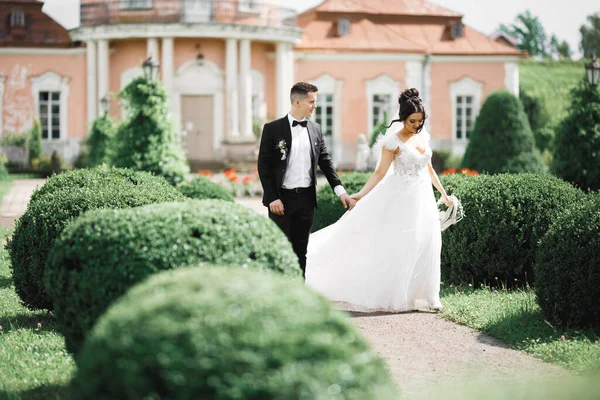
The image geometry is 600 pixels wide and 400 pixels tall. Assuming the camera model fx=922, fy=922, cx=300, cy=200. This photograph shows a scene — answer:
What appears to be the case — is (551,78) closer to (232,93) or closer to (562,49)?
(232,93)

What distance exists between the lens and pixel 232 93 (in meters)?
32.1

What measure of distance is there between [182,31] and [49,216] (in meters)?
24.5

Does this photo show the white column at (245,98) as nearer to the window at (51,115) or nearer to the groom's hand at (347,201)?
the window at (51,115)

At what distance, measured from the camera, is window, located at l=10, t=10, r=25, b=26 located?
34.2 metres

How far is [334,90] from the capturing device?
116ft

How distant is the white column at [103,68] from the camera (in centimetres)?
3197

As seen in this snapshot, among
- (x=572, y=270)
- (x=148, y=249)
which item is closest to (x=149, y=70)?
(x=572, y=270)

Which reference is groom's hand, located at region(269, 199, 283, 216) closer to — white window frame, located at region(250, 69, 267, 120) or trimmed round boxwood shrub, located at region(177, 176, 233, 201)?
trimmed round boxwood shrub, located at region(177, 176, 233, 201)

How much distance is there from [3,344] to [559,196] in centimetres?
531

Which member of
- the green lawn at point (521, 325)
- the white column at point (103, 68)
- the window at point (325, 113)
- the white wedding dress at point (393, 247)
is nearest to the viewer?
the green lawn at point (521, 325)

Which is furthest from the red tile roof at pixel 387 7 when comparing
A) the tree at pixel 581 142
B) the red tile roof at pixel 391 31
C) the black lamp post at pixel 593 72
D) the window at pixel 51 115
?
the black lamp post at pixel 593 72

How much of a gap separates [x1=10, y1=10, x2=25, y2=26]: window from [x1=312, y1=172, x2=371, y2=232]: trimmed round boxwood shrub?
81.1 feet

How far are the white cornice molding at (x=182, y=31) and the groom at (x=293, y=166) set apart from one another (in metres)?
23.9

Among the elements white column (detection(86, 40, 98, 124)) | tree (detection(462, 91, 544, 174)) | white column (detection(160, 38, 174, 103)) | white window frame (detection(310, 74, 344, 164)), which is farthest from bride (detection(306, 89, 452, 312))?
white window frame (detection(310, 74, 344, 164))
